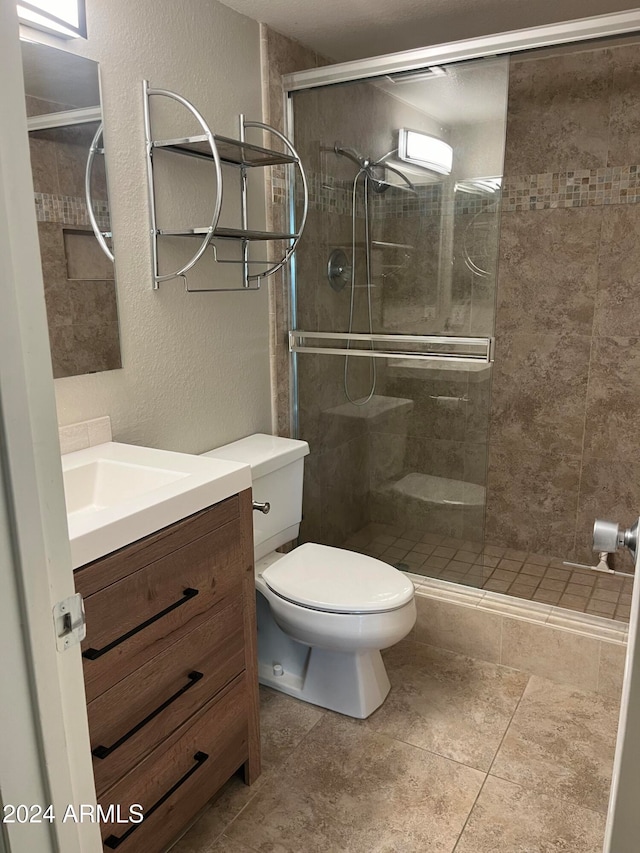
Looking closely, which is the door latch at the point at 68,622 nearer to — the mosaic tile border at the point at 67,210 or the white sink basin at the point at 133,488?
the white sink basin at the point at 133,488

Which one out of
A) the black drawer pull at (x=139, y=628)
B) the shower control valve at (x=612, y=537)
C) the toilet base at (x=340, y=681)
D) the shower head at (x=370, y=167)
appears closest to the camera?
the shower control valve at (x=612, y=537)

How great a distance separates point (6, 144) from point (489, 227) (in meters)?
1.94

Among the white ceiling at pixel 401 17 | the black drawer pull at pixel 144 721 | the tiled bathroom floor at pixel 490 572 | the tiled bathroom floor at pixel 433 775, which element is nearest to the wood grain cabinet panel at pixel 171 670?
the black drawer pull at pixel 144 721

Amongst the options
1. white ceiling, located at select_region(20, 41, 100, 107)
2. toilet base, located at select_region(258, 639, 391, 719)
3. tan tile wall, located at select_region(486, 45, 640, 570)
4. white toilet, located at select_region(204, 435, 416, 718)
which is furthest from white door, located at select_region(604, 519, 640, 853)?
tan tile wall, located at select_region(486, 45, 640, 570)

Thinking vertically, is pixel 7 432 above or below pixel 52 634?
above

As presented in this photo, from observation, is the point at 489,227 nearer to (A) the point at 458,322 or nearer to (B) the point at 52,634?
(A) the point at 458,322

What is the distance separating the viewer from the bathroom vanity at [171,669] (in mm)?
1337

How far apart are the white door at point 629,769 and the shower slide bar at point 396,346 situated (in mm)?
1641

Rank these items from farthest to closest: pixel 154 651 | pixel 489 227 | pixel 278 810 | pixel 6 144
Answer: pixel 489 227
pixel 278 810
pixel 154 651
pixel 6 144

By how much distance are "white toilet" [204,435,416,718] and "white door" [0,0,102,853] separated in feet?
3.98

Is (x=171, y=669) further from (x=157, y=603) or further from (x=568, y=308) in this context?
(x=568, y=308)

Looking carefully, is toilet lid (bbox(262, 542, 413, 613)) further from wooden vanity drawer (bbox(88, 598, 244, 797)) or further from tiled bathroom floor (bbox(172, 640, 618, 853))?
tiled bathroom floor (bbox(172, 640, 618, 853))

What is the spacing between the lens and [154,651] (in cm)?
146

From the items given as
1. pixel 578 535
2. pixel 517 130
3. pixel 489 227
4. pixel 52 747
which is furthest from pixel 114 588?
pixel 517 130
